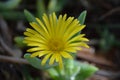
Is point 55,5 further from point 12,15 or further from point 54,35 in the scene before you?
point 54,35

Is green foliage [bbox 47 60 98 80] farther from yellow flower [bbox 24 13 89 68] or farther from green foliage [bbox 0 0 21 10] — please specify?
green foliage [bbox 0 0 21 10]

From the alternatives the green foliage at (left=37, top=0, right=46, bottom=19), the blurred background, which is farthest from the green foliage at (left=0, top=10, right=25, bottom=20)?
the green foliage at (left=37, top=0, right=46, bottom=19)

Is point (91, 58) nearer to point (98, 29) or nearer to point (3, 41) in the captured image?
point (98, 29)

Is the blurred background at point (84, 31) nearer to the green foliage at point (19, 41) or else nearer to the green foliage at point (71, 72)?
the green foliage at point (19, 41)

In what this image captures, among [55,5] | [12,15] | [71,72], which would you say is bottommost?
[71,72]

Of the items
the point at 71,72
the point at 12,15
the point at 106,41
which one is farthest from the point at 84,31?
the point at 71,72

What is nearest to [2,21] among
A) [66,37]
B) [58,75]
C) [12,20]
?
[12,20]
